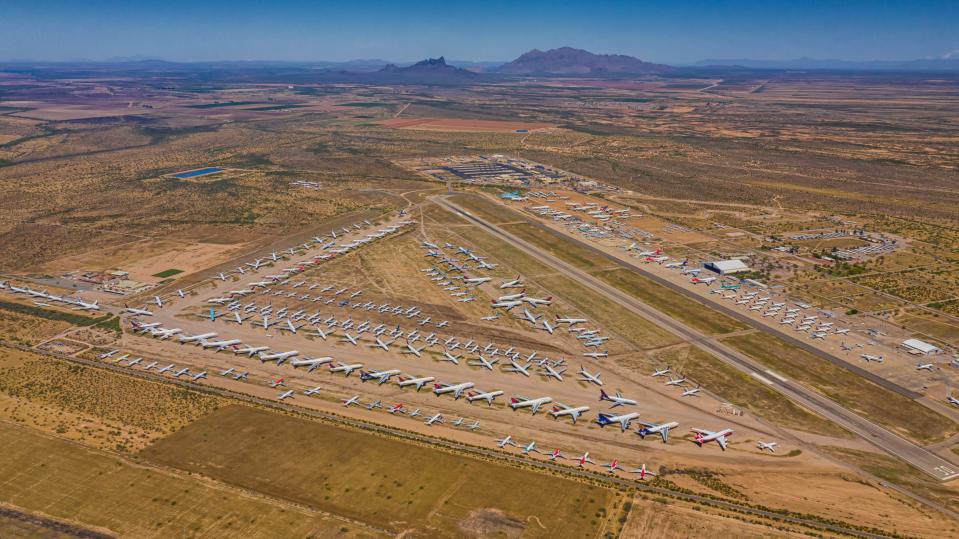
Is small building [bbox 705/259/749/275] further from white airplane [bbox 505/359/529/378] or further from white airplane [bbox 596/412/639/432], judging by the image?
white airplane [bbox 596/412/639/432]

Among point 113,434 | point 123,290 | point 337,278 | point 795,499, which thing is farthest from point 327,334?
point 795,499

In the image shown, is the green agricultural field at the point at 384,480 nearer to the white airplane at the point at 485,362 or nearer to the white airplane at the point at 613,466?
the white airplane at the point at 613,466

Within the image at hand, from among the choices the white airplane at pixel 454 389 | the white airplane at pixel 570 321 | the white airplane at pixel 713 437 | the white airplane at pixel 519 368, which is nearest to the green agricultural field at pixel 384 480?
the white airplane at pixel 454 389

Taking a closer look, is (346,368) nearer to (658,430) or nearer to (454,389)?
(454,389)

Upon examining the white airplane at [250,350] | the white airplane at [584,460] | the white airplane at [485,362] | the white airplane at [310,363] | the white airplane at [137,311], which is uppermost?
the white airplane at [137,311]

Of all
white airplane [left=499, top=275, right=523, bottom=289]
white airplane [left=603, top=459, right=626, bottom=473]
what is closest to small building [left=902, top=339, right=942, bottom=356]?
white airplane [left=603, top=459, right=626, bottom=473]

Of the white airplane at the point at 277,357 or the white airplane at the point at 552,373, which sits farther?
the white airplane at the point at 277,357

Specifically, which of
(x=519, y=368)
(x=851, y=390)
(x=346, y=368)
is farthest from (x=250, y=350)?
(x=851, y=390)
